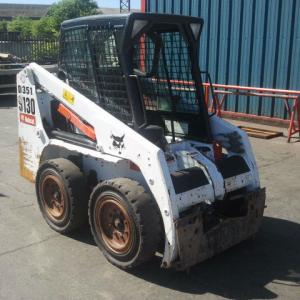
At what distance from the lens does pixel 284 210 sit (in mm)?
5848

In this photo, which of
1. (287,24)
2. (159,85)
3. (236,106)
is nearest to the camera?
(159,85)

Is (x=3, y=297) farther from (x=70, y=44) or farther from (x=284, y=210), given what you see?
(x=284, y=210)

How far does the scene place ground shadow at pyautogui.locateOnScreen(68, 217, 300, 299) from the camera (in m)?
4.05

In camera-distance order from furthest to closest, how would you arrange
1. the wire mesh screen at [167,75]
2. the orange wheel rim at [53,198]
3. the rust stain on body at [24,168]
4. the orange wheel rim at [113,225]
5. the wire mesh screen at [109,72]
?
the rust stain on body at [24,168], the orange wheel rim at [53,198], the wire mesh screen at [167,75], the wire mesh screen at [109,72], the orange wheel rim at [113,225]

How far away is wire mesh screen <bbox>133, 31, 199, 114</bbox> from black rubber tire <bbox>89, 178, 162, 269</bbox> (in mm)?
1117

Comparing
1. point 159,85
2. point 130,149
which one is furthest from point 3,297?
point 159,85

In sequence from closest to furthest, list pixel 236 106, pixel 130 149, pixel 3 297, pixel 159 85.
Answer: pixel 3 297 < pixel 130 149 < pixel 159 85 < pixel 236 106

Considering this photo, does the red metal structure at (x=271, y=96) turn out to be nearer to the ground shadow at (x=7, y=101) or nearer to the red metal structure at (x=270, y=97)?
the red metal structure at (x=270, y=97)

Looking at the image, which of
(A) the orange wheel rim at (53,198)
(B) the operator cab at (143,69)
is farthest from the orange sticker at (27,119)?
(A) the orange wheel rim at (53,198)

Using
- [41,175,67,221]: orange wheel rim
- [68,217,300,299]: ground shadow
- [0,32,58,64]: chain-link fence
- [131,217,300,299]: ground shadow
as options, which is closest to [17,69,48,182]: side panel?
[41,175,67,221]: orange wheel rim

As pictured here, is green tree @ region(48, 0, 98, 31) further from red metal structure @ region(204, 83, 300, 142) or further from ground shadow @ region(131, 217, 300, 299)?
ground shadow @ region(131, 217, 300, 299)

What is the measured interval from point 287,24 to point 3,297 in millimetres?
8979

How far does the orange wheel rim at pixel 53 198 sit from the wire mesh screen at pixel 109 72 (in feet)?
3.14

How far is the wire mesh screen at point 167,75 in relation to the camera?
16.0 ft
